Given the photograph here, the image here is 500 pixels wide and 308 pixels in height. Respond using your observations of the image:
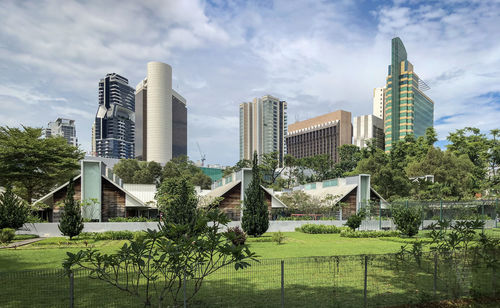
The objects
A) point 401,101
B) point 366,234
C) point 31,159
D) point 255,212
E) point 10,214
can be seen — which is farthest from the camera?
point 401,101

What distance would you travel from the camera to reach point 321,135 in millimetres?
168000

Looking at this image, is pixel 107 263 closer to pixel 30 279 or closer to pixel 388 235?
pixel 30 279

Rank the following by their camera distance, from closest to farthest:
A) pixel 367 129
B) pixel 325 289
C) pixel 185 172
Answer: pixel 325 289
pixel 185 172
pixel 367 129

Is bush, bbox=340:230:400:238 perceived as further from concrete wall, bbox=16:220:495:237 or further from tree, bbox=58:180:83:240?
tree, bbox=58:180:83:240

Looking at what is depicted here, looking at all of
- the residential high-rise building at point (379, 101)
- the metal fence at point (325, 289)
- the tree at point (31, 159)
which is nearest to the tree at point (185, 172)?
the tree at point (31, 159)

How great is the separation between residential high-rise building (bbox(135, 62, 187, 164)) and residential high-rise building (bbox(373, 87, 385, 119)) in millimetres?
108101

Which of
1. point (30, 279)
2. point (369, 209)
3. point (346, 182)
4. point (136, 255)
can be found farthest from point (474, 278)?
point (346, 182)

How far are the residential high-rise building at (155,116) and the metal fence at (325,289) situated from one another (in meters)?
170

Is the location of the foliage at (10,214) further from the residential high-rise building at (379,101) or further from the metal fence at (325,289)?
the residential high-rise building at (379,101)

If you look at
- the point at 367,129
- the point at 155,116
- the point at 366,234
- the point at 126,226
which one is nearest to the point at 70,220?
the point at 126,226

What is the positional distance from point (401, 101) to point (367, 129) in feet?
88.5

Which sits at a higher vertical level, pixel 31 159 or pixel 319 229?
pixel 31 159

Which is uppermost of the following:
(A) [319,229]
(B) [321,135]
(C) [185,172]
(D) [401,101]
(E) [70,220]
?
(D) [401,101]

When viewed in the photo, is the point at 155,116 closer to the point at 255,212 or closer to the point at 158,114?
the point at 158,114
